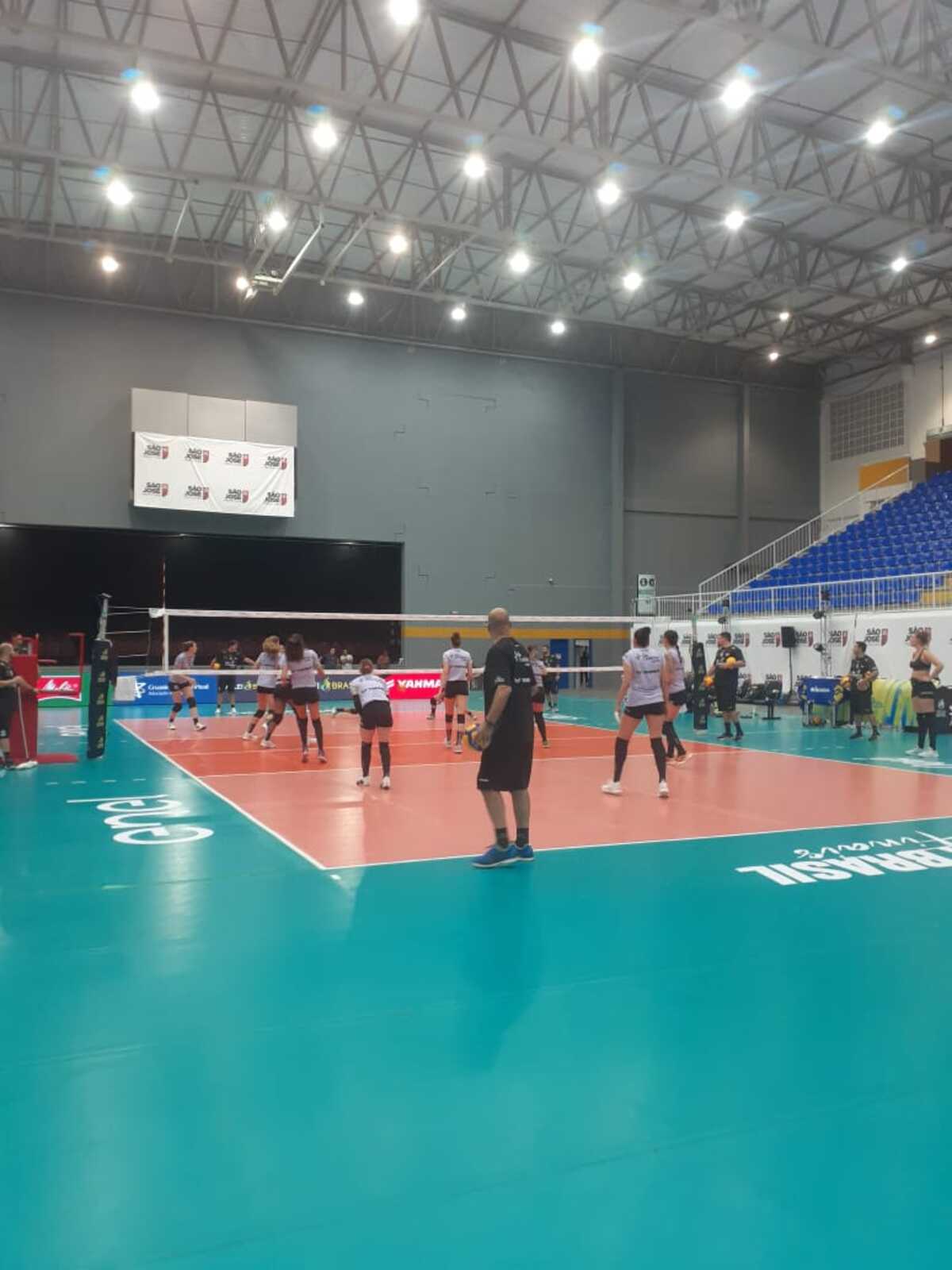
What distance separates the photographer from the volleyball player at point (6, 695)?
11383 mm

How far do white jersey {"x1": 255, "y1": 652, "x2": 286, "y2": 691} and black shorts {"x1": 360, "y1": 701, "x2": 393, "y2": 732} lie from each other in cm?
553

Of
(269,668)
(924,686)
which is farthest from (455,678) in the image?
(924,686)

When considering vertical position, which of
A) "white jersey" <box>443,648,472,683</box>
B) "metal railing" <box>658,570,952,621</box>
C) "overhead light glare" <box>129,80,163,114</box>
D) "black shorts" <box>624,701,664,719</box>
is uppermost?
"overhead light glare" <box>129,80,163,114</box>

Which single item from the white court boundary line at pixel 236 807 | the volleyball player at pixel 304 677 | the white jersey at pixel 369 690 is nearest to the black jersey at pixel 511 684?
the white court boundary line at pixel 236 807

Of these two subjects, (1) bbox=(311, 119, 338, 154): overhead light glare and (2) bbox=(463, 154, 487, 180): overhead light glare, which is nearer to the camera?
(1) bbox=(311, 119, 338, 154): overhead light glare

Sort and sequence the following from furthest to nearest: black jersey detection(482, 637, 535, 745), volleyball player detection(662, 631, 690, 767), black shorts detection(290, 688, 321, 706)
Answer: black shorts detection(290, 688, 321, 706), volleyball player detection(662, 631, 690, 767), black jersey detection(482, 637, 535, 745)

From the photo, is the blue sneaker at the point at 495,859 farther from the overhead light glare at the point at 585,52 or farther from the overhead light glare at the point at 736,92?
the overhead light glare at the point at 736,92

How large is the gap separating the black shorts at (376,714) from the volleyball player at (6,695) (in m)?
4.82

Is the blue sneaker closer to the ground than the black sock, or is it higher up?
closer to the ground

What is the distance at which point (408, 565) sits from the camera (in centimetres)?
2905

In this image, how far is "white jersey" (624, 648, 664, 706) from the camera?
9.45m

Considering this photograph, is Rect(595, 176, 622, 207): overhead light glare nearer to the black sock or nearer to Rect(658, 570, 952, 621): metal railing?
Rect(658, 570, 952, 621): metal railing

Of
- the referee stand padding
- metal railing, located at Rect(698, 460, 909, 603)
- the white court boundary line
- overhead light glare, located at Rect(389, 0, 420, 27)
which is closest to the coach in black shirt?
the white court boundary line

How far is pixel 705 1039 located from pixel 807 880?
2764mm
